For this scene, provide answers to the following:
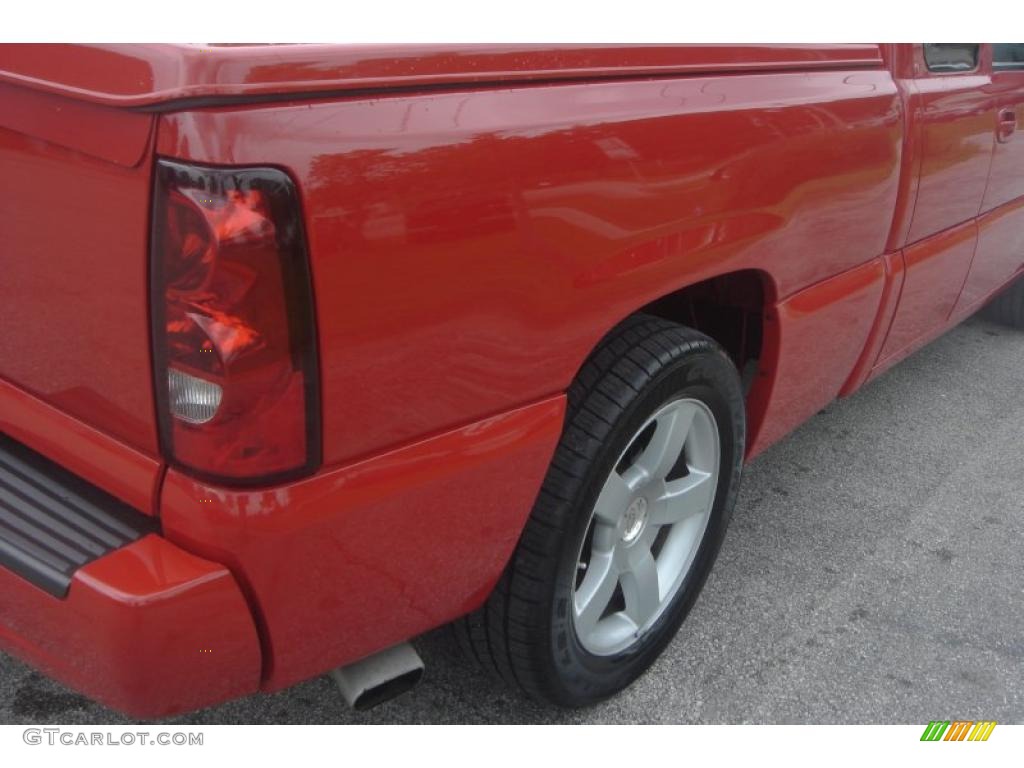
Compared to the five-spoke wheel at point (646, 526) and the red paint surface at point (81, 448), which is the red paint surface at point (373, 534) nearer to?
the red paint surface at point (81, 448)

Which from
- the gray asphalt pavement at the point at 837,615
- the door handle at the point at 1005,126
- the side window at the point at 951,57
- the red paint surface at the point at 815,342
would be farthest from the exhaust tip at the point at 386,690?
the door handle at the point at 1005,126

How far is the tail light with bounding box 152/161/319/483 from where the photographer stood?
4.06 ft

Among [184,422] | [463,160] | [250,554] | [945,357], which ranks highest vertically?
[463,160]

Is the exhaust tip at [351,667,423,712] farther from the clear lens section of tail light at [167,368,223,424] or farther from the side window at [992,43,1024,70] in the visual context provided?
the side window at [992,43,1024,70]

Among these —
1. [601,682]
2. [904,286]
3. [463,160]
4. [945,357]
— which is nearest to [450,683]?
[601,682]

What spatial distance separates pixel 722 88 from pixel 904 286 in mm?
1171

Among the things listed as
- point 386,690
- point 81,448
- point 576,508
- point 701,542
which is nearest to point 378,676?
point 386,690

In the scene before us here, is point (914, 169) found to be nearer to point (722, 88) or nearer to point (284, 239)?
point (722, 88)

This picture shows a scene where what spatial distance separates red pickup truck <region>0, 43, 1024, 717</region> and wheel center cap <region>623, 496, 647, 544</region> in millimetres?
86

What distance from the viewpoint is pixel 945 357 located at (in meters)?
4.39

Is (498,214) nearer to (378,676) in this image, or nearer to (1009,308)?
(378,676)

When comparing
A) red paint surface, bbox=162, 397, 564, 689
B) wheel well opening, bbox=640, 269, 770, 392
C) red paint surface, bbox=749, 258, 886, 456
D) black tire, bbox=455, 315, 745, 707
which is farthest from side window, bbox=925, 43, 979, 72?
red paint surface, bbox=162, 397, 564, 689

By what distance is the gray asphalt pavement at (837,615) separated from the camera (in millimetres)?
2133
